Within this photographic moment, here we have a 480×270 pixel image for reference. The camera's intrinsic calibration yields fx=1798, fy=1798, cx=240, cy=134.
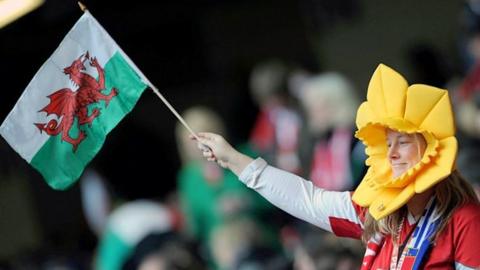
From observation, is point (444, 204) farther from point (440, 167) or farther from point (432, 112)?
point (432, 112)

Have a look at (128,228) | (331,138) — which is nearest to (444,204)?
(331,138)

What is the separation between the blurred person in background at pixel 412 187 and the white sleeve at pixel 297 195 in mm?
80

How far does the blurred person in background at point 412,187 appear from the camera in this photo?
Answer: 5.83m

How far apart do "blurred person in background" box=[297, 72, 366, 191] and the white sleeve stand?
101 inches

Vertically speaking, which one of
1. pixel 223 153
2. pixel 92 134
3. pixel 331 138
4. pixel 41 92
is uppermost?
pixel 41 92

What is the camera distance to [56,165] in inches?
260

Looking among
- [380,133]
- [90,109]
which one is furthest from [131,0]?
[380,133]

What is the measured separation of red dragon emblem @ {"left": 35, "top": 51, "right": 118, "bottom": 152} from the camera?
21.6 ft

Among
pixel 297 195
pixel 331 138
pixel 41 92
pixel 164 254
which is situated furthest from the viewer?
pixel 331 138

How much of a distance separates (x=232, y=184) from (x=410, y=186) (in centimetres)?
404

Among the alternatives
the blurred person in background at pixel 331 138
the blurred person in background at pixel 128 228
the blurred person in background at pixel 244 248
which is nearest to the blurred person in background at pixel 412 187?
the blurred person in background at pixel 244 248

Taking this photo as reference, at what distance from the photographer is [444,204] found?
19.3ft

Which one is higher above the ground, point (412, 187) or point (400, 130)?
point (400, 130)

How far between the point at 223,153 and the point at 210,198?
3657 mm
